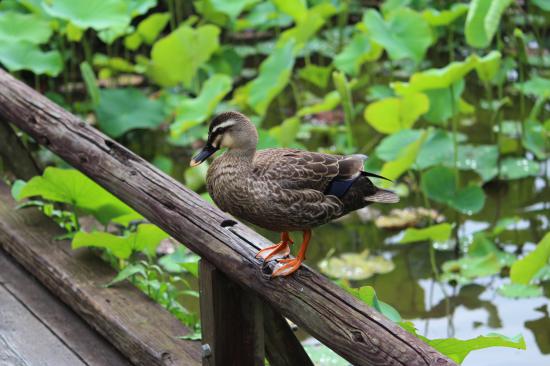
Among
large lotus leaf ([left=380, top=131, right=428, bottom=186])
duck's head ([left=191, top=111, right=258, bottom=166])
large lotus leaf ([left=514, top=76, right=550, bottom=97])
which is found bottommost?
large lotus leaf ([left=514, top=76, right=550, bottom=97])

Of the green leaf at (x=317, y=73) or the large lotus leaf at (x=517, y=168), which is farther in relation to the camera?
the green leaf at (x=317, y=73)

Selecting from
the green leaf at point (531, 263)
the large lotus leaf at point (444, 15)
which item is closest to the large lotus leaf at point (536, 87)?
the large lotus leaf at point (444, 15)

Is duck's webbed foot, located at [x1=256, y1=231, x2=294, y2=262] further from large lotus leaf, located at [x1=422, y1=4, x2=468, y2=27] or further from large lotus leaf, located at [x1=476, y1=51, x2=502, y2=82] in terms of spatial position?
large lotus leaf, located at [x1=422, y1=4, x2=468, y2=27]

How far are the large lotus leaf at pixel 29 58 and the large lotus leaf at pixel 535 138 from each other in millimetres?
2564

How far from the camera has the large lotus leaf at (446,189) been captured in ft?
15.2

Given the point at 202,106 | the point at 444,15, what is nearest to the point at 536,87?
the point at 444,15

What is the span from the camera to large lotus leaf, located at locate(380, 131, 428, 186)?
4039 mm

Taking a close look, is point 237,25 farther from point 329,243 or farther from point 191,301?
point 191,301

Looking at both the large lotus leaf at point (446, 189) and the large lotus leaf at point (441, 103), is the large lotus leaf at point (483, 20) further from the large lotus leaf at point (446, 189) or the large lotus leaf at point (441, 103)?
the large lotus leaf at point (446, 189)

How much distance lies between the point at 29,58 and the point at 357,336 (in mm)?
3522

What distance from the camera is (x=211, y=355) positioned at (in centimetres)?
256

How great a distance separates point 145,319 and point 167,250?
1739 mm

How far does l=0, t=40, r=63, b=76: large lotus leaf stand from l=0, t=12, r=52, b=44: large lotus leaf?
0.09m

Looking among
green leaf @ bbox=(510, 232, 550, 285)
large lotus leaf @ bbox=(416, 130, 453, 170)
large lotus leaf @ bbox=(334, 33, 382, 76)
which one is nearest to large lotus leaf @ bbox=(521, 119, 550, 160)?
large lotus leaf @ bbox=(416, 130, 453, 170)
